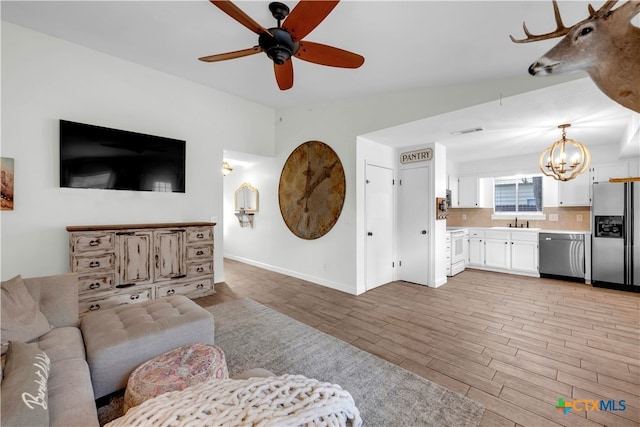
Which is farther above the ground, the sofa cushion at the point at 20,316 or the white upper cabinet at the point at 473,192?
the white upper cabinet at the point at 473,192

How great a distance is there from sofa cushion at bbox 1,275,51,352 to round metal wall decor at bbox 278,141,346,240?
11.0 feet

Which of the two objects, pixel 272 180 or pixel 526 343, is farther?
pixel 272 180

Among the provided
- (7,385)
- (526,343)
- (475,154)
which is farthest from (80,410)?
(475,154)

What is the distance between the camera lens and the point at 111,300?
311cm

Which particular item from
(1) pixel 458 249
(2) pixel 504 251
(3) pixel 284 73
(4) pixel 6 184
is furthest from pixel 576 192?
(4) pixel 6 184

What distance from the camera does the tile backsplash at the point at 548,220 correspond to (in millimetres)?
4977

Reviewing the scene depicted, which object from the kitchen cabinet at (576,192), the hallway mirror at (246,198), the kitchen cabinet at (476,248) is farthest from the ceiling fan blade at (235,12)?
the kitchen cabinet at (576,192)

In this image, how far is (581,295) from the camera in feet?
12.8

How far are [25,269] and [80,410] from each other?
114 inches

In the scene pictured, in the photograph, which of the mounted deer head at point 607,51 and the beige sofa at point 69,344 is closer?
the beige sofa at point 69,344

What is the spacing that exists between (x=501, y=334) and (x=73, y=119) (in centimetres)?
556

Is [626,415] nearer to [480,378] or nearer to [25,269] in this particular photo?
[480,378]

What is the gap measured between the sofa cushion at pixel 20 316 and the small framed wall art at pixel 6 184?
1.63m

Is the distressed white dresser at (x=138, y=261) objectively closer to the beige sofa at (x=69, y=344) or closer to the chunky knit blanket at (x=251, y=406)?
the beige sofa at (x=69, y=344)
